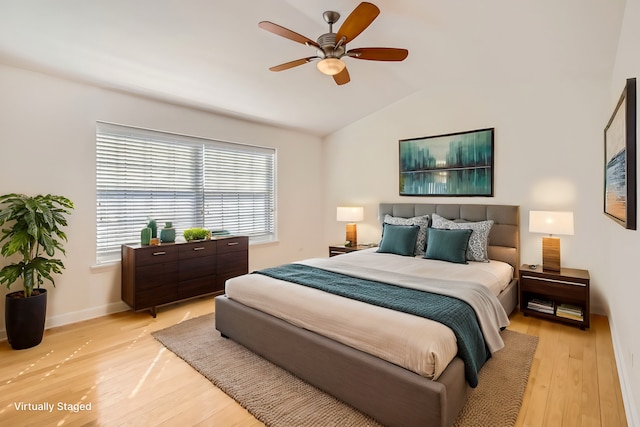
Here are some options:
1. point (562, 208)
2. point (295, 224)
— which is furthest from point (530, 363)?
point (295, 224)

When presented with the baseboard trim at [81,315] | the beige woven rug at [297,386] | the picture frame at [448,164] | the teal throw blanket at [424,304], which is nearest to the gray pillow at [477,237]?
the picture frame at [448,164]

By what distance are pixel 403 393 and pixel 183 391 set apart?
150 centimetres

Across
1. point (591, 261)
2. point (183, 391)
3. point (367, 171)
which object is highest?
point (367, 171)

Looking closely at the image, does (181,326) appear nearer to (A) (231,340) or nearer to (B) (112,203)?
(A) (231,340)

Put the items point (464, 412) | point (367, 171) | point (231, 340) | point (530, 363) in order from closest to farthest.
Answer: point (464, 412) < point (530, 363) < point (231, 340) < point (367, 171)

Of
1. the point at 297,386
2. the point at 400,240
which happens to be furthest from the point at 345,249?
the point at 297,386

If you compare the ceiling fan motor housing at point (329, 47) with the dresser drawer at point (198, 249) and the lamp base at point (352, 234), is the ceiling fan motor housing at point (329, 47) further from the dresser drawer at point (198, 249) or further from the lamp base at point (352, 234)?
the lamp base at point (352, 234)

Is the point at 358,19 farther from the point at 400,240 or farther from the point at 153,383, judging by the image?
the point at 153,383

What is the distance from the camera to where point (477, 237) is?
375 cm

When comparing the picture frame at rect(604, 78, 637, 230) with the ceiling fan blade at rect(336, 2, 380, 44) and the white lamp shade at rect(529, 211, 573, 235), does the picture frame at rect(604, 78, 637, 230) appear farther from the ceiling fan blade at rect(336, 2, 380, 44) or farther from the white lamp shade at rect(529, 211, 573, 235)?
the ceiling fan blade at rect(336, 2, 380, 44)

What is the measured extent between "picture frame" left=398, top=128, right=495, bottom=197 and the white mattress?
126cm

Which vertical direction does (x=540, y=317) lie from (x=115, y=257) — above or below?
below

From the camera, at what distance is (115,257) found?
12.3 feet

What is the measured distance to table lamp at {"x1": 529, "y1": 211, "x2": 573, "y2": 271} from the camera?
10.8 feet
